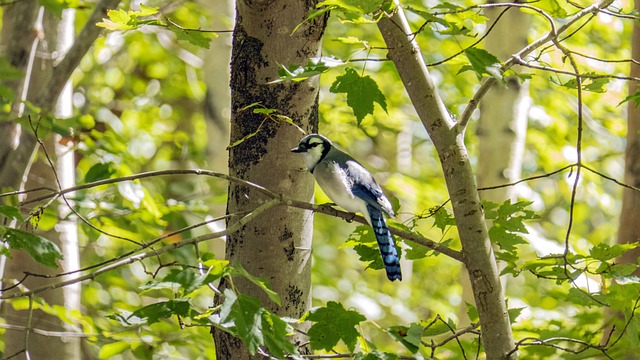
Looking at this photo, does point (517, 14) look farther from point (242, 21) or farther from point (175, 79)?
point (175, 79)

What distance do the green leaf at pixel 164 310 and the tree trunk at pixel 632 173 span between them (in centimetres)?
198

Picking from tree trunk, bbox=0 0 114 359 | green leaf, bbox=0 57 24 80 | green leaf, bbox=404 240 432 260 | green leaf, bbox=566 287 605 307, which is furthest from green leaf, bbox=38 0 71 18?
green leaf, bbox=566 287 605 307

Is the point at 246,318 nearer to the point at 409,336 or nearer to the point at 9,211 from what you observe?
the point at 409,336

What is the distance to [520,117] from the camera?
392 cm

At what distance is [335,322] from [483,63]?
0.71 m

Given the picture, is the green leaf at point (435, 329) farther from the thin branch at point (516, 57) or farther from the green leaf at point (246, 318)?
the green leaf at point (246, 318)

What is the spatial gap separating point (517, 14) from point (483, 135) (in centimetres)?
62

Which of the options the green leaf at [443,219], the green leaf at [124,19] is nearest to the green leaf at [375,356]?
the green leaf at [443,219]

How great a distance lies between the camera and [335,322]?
1.89 m

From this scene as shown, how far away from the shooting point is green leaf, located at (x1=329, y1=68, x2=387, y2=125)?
6.80 feet

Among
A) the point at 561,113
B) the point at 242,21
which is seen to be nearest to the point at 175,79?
the point at 561,113

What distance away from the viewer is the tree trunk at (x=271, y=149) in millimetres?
2166

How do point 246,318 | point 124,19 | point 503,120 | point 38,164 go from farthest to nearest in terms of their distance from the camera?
point 38,164 → point 503,120 → point 124,19 → point 246,318

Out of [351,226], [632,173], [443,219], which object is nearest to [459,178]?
[443,219]
